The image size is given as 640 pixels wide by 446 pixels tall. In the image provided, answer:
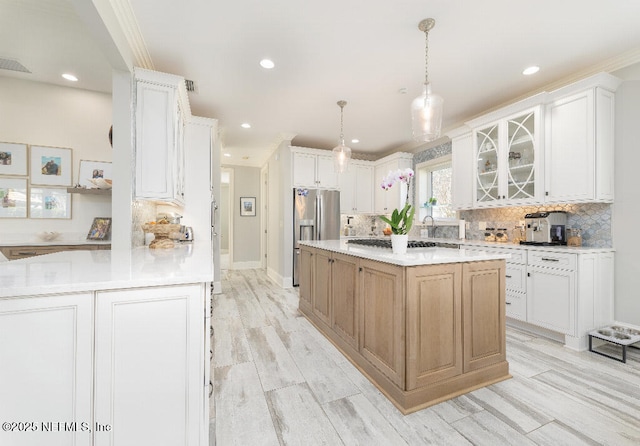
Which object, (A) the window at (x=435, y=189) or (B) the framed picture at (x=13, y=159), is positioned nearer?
(B) the framed picture at (x=13, y=159)

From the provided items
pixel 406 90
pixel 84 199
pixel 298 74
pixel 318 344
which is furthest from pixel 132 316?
pixel 406 90

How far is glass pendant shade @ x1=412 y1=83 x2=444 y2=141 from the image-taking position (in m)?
2.26

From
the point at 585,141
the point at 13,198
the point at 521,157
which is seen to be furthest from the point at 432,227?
the point at 13,198

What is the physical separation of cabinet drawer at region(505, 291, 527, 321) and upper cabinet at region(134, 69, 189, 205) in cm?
371

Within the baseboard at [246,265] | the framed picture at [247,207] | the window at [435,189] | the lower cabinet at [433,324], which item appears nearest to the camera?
the lower cabinet at [433,324]

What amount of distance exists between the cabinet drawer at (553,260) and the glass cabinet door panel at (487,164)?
95 cm

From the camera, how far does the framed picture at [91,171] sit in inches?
132

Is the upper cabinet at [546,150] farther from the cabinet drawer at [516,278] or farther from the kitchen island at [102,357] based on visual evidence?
the kitchen island at [102,357]

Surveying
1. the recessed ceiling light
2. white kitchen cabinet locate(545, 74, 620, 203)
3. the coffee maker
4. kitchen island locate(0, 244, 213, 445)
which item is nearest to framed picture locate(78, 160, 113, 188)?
the recessed ceiling light

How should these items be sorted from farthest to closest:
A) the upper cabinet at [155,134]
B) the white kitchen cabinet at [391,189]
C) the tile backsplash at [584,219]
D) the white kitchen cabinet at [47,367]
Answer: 1. the white kitchen cabinet at [391,189]
2. the tile backsplash at [584,219]
3. the upper cabinet at [155,134]
4. the white kitchen cabinet at [47,367]

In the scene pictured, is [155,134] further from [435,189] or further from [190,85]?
[435,189]

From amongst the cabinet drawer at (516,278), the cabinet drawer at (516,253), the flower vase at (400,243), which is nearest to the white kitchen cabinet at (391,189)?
the cabinet drawer at (516,253)

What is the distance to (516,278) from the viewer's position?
3070mm

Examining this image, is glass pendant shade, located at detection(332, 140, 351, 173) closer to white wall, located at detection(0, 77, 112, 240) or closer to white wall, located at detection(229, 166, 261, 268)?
white wall, located at detection(0, 77, 112, 240)
